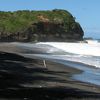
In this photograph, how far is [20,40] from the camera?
73.0 m

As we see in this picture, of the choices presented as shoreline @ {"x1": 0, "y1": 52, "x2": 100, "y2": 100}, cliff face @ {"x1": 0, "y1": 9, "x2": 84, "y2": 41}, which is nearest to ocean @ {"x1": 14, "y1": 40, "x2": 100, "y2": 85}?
shoreline @ {"x1": 0, "y1": 52, "x2": 100, "y2": 100}

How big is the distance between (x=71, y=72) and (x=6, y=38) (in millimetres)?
50775

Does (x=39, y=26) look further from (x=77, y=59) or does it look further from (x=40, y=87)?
(x=40, y=87)

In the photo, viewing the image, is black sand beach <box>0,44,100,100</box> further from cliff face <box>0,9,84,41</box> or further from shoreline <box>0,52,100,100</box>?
cliff face <box>0,9,84,41</box>

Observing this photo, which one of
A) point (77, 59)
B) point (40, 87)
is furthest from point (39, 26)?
point (40, 87)

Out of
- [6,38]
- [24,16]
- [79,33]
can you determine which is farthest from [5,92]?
[79,33]

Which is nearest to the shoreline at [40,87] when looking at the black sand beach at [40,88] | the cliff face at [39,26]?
the black sand beach at [40,88]

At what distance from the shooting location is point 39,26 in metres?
77.6

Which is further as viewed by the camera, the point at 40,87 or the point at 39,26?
the point at 39,26

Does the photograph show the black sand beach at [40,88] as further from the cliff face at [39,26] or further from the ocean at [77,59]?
the cliff face at [39,26]

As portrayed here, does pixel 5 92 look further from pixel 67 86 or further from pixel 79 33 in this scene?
pixel 79 33

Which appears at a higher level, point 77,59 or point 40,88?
point 40,88

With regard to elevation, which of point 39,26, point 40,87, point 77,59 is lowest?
point 77,59

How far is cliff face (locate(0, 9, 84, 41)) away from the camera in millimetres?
73938
